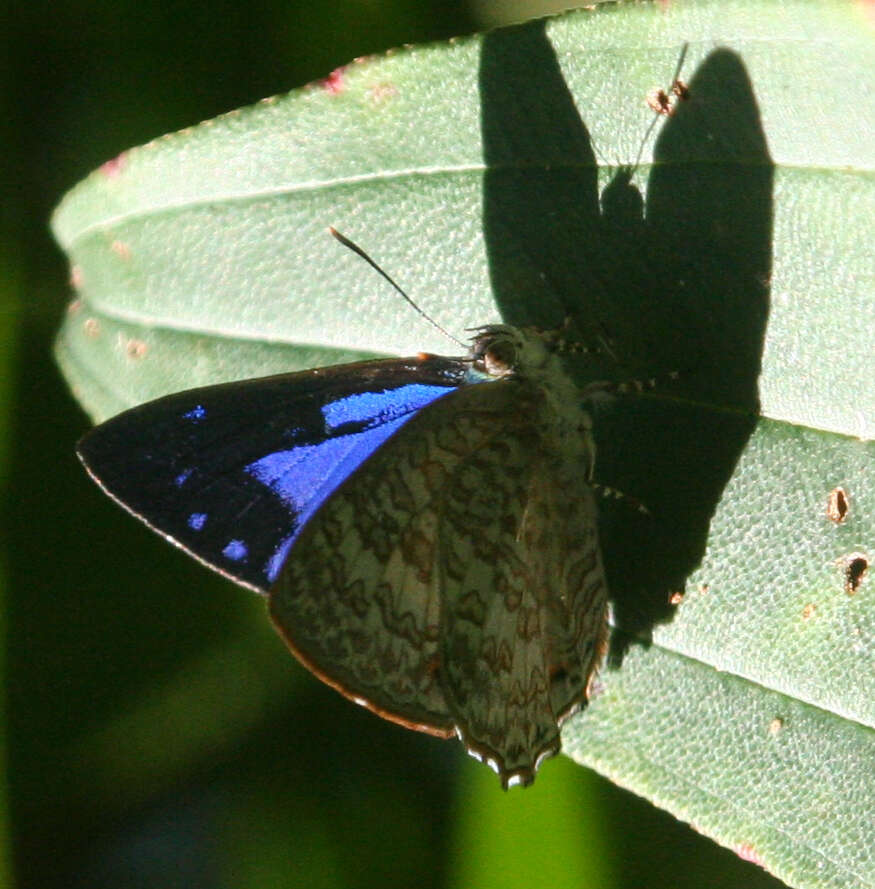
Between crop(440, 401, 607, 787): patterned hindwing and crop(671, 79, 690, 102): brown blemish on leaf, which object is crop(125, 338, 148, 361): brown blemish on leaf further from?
crop(671, 79, 690, 102): brown blemish on leaf

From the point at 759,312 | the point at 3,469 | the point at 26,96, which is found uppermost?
the point at 26,96

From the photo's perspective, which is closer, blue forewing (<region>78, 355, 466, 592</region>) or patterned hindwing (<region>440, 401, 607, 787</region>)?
blue forewing (<region>78, 355, 466, 592</region>)

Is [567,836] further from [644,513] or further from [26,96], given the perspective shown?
[26,96]

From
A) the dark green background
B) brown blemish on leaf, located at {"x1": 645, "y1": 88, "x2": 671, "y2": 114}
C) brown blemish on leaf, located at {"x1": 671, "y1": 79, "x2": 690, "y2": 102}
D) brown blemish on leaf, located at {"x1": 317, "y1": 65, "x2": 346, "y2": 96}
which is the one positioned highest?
brown blemish on leaf, located at {"x1": 317, "y1": 65, "x2": 346, "y2": 96}

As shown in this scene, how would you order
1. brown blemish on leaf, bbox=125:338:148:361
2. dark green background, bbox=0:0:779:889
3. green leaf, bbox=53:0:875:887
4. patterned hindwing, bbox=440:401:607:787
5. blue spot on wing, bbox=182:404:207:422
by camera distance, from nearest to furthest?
green leaf, bbox=53:0:875:887 < blue spot on wing, bbox=182:404:207:422 < patterned hindwing, bbox=440:401:607:787 < brown blemish on leaf, bbox=125:338:148:361 < dark green background, bbox=0:0:779:889

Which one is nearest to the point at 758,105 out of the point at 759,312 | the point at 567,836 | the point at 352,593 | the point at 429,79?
the point at 759,312

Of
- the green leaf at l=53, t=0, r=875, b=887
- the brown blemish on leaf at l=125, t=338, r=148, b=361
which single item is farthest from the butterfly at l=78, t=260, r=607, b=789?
the brown blemish on leaf at l=125, t=338, r=148, b=361

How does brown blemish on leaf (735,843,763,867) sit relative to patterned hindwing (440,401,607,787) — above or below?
below
